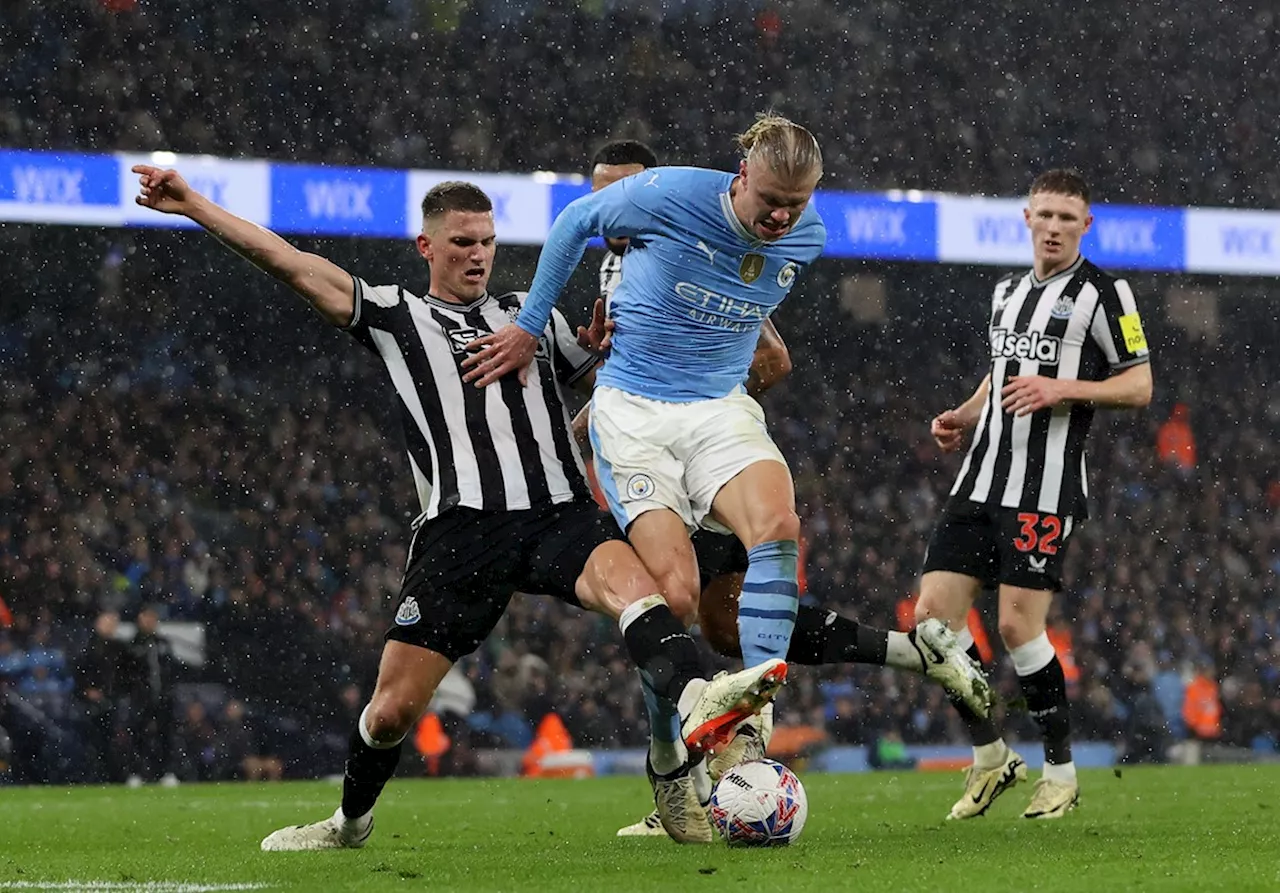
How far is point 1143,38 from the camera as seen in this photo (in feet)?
56.4

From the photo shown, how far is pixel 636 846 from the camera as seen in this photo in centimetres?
465

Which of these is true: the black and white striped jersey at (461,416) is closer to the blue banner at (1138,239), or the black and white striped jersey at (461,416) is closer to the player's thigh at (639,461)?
the player's thigh at (639,461)

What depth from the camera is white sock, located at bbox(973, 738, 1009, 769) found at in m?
5.83

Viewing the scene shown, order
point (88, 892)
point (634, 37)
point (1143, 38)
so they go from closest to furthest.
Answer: point (88, 892) → point (634, 37) → point (1143, 38)

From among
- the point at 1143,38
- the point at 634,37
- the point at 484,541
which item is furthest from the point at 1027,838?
the point at 1143,38

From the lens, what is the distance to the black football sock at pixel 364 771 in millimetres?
4637

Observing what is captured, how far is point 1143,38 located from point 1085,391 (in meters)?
12.5

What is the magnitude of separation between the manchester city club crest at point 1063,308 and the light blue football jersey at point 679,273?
1.54m

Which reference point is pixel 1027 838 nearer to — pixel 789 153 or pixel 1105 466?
pixel 789 153

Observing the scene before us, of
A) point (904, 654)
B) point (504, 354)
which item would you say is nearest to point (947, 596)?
point (904, 654)

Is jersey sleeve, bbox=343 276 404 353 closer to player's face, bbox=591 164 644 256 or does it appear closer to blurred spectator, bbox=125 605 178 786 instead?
player's face, bbox=591 164 644 256

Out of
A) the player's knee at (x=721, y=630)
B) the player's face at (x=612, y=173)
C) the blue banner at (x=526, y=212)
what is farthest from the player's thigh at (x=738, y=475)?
the blue banner at (x=526, y=212)

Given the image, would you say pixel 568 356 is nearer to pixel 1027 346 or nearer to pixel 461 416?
pixel 461 416

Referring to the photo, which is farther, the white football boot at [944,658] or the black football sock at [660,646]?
the white football boot at [944,658]
